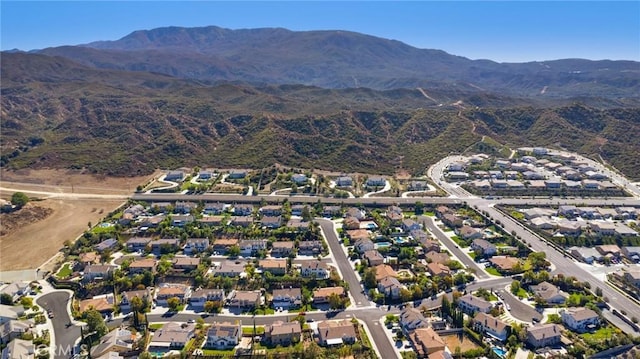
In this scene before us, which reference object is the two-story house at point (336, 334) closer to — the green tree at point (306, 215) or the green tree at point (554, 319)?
the green tree at point (554, 319)

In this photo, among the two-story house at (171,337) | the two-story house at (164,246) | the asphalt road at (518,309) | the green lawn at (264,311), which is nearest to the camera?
the two-story house at (171,337)

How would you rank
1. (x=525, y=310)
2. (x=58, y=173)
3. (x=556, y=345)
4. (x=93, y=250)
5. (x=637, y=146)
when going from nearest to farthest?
1. (x=556, y=345)
2. (x=525, y=310)
3. (x=93, y=250)
4. (x=58, y=173)
5. (x=637, y=146)

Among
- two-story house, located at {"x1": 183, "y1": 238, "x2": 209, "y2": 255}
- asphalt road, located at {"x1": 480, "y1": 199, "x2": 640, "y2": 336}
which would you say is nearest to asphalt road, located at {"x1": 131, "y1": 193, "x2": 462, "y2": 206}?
asphalt road, located at {"x1": 480, "y1": 199, "x2": 640, "y2": 336}

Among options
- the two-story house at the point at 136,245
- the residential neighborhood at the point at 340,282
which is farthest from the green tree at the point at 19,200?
the two-story house at the point at 136,245

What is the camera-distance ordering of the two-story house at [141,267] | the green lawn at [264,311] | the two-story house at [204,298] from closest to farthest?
the green lawn at [264,311] < the two-story house at [204,298] < the two-story house at [141,267]

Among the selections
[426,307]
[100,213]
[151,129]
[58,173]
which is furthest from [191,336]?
[151,129]

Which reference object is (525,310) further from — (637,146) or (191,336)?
(637,146)
